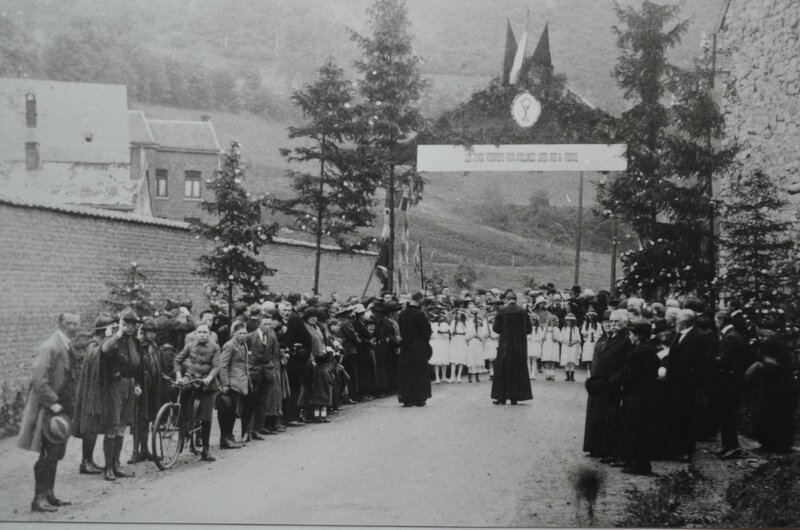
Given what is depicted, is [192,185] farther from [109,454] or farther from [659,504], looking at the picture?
[659,504]

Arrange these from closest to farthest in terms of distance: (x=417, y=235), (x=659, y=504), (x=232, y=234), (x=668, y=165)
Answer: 1. (x=659, y=504)
2. (x=668, y=165)
3. (x=417, y=235)
4. (x=232, y=234)

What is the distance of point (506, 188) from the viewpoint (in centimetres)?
870

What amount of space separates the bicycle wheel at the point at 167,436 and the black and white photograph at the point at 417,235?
0.11 feet

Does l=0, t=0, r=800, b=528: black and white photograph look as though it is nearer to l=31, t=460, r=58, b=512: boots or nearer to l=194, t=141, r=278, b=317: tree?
l=31, t=460, r=58, b=512: boots

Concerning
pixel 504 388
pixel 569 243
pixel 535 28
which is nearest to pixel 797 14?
pixel 535 28

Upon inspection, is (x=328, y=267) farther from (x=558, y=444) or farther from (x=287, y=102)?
(x=558, y=444)

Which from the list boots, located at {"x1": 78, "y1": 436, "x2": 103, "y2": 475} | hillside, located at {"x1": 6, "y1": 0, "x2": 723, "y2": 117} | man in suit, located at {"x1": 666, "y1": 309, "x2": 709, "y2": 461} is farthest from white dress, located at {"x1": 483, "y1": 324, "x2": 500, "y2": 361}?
boots, located at {"x1": 78, "y1": 436, "x2": 103, "y2": 475}

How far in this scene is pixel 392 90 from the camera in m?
8.98

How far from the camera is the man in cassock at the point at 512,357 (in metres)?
11.1

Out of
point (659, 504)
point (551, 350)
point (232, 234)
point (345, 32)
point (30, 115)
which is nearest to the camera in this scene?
point (659, 504)

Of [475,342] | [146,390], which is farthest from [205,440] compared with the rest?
[475,342]

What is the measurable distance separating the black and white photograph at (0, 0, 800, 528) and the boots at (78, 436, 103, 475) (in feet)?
0.13

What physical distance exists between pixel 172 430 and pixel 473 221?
360cm

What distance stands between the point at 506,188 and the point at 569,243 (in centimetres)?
85
